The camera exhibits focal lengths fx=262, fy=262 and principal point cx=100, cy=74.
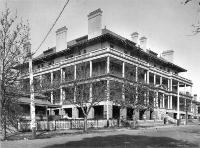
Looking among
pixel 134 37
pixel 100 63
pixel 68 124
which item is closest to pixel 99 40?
pixel 100 63

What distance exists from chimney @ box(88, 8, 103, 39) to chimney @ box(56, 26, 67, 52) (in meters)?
8.80

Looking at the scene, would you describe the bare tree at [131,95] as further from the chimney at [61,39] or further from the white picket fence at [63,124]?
the chimney at [61,39]

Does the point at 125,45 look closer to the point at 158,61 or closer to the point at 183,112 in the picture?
the point at 158,61

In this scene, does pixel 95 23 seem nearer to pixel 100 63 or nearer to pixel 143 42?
pixel 100 63

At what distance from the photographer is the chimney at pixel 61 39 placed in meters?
52.8

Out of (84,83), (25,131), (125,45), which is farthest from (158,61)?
(25,131)

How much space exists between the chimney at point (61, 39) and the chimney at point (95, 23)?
880cm

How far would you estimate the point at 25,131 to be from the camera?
24.0 m

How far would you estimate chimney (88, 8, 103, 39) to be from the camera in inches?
1741

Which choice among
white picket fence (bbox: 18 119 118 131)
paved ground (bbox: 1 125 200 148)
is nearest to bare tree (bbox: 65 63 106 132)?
white picket fence (bbox: 18 119 118 131)

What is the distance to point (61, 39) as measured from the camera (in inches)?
2088

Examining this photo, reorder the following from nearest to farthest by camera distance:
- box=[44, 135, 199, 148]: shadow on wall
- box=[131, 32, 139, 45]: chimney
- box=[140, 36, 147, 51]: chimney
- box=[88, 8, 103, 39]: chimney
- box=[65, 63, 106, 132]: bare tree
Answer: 1. box=[44, 135, 199, 148]: shadow on wall
2. box=[65, 63, 106, 132]: bare tree
3. box=[88, 8, 103, 39]: chimney
4. box=[131, 32, 139, 45]: chimney
5. box=[140, 36, 147, 51]: chimney

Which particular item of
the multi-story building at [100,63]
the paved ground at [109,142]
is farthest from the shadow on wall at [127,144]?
the multi-story building at [100,63]

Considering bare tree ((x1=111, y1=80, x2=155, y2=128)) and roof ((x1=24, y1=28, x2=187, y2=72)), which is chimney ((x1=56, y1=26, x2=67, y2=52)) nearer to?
roof ((x1=24, y1=28, x2=187, y2=72))
